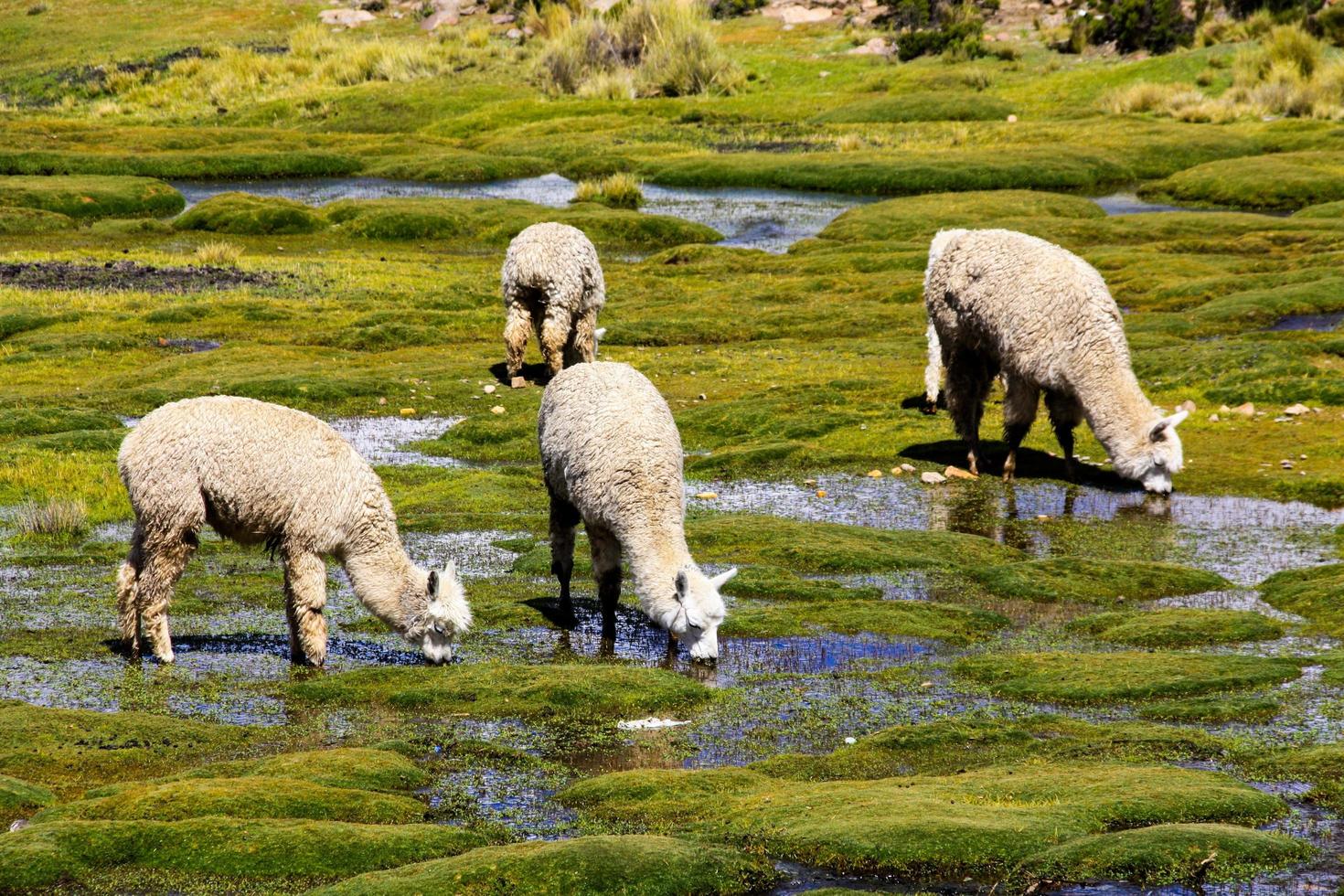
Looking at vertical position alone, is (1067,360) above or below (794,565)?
above

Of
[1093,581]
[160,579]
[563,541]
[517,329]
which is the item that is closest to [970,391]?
[1093,581]

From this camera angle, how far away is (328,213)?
51.8m

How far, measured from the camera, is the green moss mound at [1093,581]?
17.1m

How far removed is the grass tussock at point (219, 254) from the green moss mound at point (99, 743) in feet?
106

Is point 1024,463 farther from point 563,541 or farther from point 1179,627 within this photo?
point 563,541

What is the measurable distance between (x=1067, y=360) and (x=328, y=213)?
3559cm

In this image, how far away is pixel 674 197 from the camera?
57.0 metres

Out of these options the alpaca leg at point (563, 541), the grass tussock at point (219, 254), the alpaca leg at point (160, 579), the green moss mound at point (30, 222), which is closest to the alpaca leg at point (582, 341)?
the alpaca leg at point (563, 541)

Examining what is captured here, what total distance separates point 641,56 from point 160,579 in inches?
2866

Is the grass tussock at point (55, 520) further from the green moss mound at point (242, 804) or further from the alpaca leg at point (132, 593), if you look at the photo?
the green moss mound at point (242, 804)

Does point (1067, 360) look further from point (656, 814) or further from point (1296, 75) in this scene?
point (1296, 75)

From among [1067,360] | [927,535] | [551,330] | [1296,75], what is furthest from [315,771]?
[1296,75]

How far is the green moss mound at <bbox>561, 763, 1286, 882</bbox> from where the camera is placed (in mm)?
9812

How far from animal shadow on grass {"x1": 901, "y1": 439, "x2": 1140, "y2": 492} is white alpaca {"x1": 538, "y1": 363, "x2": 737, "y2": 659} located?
29.5 feet
